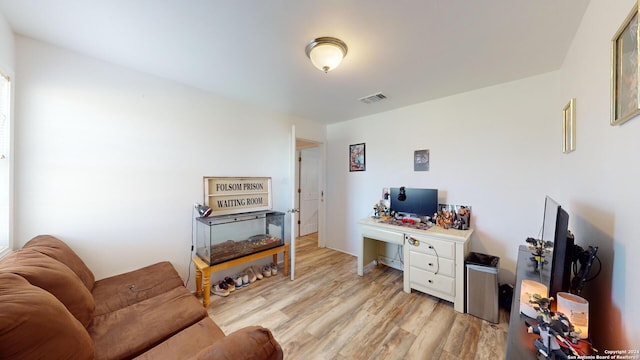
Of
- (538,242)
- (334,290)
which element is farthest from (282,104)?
(538,242)

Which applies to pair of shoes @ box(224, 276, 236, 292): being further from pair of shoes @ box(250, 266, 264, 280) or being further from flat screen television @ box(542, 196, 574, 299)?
flat screen television @ box(542, 196, 574, 299)

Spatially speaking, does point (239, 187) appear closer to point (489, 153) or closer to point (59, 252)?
point (59, 252)

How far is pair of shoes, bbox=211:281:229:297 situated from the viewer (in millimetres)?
2400

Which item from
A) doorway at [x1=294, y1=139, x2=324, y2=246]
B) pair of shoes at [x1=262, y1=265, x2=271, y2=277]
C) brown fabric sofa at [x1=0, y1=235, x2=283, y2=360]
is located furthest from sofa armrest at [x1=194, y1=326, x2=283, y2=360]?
doorway at [x1=294, y1=139, x2=324, y2=246]

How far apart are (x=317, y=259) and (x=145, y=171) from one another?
2598mm

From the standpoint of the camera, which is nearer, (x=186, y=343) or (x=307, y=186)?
(x=186, y=343)

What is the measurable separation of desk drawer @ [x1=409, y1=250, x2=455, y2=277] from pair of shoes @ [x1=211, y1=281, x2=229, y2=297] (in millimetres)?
2151

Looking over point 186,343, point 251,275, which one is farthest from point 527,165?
point 251,275

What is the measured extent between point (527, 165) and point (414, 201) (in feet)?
3.84

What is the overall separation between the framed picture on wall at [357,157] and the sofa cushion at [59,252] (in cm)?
326

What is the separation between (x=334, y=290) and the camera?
8.37ft

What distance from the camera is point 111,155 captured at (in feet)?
6.47

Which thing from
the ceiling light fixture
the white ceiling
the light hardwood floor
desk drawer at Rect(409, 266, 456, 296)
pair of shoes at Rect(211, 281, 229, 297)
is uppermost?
the white ceiling

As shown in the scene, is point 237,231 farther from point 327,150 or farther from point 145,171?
point 327,150
